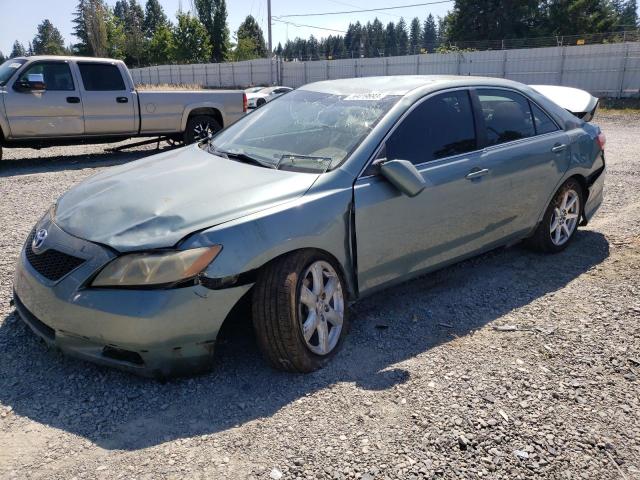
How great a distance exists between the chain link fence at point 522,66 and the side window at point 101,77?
23466mm

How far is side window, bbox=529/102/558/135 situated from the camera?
15.7 feet

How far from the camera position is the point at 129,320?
269cm

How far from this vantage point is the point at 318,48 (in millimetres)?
136125

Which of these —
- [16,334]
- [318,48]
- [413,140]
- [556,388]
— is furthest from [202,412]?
[318,48]

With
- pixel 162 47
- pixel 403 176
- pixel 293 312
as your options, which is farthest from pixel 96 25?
pixel 293 312

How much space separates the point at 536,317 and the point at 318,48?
14061cm

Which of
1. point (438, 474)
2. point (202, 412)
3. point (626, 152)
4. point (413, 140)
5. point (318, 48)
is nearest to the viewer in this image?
point (438, 474)

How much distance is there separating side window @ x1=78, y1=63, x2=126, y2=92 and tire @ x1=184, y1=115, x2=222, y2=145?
1.46 meters

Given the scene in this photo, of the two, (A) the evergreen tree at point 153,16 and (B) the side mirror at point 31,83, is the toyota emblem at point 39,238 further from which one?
(A) the evergreen tree at point 153,16

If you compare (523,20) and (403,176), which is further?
(523,20)

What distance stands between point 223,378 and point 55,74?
898 cm

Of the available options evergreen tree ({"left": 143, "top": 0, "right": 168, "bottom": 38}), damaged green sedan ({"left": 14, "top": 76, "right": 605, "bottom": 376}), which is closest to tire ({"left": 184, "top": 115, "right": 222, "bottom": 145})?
damaged green sedan ({"left": 14, "top": 76, "right": 605, "bottom": 376})

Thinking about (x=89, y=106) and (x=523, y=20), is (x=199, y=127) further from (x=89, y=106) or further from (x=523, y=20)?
(x=523, y=20)

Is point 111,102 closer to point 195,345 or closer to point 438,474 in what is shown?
point 195,345
